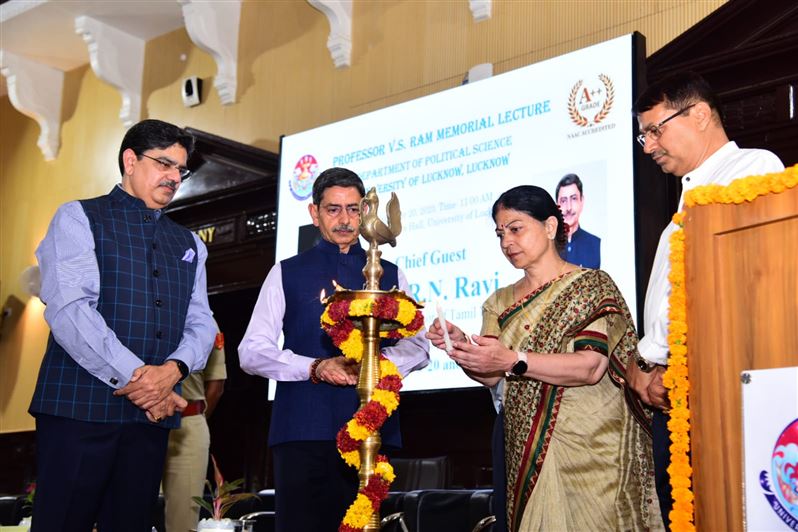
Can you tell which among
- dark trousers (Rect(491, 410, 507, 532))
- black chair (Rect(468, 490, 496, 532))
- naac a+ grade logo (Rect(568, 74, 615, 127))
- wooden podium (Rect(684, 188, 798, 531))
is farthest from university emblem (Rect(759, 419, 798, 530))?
naac a+ grade logo (Rect(568, 74, 615, 127))

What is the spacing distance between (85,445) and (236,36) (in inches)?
194

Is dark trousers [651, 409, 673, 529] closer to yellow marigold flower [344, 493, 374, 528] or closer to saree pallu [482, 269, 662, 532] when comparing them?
saree pallu [482, 269, 662, 532]

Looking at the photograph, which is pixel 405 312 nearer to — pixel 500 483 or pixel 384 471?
pixel 384 471

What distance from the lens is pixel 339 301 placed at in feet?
6.68

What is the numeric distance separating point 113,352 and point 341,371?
22.0 inches

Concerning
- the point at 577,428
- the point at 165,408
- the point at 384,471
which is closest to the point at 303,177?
the point at 165,408

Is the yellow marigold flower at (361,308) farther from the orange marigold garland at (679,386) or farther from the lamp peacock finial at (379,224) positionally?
the orange marigold garland at (679,386)

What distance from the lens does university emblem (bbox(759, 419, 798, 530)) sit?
1.39 metres

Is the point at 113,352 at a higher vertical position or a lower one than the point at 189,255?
lower

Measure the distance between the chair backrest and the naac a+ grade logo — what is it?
1.64 metres

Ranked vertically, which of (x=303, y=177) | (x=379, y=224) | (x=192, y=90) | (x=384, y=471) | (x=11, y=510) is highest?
(x=192, y=90)

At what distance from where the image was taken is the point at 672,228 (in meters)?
2.15

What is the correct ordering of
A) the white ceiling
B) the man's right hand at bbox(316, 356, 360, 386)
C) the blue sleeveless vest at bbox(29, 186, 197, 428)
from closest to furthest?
the blue sleeveless vest at bbox(29, 186, 197, 428)
the man's right hand at bbox(316, 356, 360, 386)
the white ceiling

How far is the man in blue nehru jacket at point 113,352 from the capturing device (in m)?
2.29
